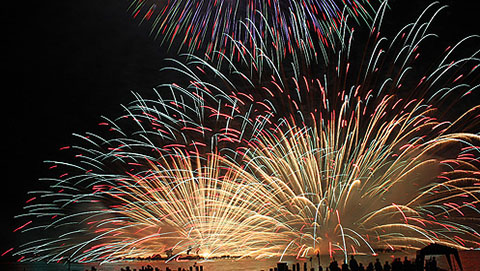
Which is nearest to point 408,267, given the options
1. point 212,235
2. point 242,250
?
point 212,235

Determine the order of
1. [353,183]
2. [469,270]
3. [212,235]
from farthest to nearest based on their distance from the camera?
1. [469,270]
2. [212,235]
3. [353,183]

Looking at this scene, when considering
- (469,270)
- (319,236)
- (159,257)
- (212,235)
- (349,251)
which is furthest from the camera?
(159,257)

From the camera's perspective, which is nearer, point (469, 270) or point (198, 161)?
point (198, 161)

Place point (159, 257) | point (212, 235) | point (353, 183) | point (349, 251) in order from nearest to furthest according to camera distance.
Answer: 1. point (353, 183)
2. point (212, 235)
3. point (349, 251)
4. point (159, 257)

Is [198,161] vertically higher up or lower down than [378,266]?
higher up

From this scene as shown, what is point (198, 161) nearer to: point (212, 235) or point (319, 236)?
point (212, 235)

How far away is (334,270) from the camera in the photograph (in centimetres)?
1650

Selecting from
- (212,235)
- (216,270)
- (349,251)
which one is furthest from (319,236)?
(349,251)

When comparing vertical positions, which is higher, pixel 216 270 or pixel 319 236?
pixel 319 236

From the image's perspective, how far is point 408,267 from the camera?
1700 centimetres

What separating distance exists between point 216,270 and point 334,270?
88.5 ft

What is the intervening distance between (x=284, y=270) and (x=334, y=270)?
199 cm

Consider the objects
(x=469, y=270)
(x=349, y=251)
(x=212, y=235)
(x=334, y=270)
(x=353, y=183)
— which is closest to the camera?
(x=334, y=270)

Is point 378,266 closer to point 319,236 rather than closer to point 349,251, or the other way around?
point 319,236
